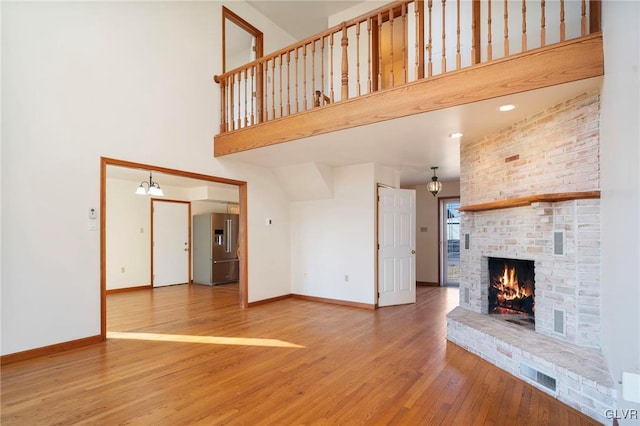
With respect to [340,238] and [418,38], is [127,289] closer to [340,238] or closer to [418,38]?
[340,238]

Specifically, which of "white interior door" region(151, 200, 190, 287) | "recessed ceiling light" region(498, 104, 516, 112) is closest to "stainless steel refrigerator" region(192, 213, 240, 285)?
"white interior door" region(151, 200, 190, 287)

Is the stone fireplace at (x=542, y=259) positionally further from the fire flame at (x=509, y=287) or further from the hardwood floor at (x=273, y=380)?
the hardwood floor at (x=273, y=380)

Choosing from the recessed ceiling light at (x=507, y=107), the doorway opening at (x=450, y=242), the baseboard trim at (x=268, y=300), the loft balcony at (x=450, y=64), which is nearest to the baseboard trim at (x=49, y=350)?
the baseboard trim at (x=268, y=300)

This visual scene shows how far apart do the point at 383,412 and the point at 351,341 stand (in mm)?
1509

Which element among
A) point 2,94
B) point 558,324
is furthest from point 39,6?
point 558,324

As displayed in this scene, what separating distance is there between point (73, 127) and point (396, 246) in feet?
15.7

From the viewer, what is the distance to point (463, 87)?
2.94m

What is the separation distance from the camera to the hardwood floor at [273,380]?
88.4 inches

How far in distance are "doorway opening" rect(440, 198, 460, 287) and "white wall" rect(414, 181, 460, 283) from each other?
131 millimetres

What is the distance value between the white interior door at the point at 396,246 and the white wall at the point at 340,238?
7.6 inches

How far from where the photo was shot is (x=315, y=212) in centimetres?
623

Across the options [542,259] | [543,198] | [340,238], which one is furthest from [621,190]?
[340,238]

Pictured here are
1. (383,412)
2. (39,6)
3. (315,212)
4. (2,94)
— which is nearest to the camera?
(383,412)

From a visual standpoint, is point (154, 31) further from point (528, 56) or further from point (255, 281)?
point (528, 56)
